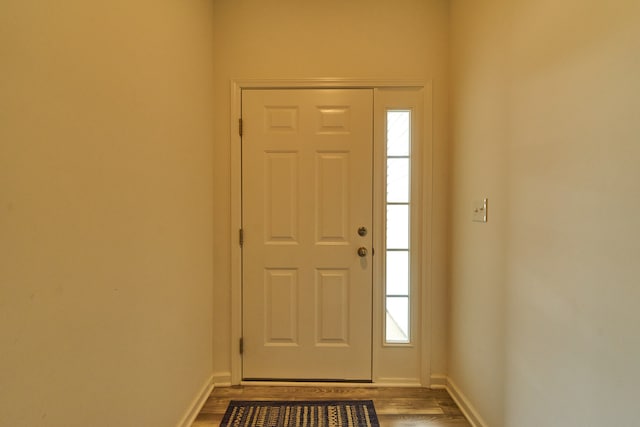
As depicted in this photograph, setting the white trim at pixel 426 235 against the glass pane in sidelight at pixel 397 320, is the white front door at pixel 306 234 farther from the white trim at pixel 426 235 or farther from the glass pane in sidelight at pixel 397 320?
the white trim at pixel 426 235

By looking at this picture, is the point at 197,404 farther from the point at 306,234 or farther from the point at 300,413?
the point at 306,234

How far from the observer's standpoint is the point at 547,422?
4.09 feet

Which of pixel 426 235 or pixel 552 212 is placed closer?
pixel 552 212

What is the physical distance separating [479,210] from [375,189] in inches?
27.2

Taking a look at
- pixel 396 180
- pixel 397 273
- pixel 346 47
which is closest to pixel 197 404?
pixel 397 273

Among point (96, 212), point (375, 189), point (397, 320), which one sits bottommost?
point (397, 320)

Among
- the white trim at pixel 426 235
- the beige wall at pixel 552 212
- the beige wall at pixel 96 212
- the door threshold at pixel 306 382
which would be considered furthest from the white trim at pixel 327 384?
the beige wall at pixel 96 212

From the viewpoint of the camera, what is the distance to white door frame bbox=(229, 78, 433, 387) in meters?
2.25

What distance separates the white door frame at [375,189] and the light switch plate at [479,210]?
1.28ft

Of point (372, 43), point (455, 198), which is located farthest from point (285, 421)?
point (372, 43)

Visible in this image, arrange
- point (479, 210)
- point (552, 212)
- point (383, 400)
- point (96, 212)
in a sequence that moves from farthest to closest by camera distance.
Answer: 1. point (383, 400)
2. point (479, 210)
3. point (552, 212)
4. point (96, 212)

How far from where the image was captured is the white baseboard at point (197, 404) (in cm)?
184

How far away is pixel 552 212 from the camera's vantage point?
1.23 meters

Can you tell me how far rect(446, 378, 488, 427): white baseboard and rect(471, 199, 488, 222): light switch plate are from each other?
1097 mm
